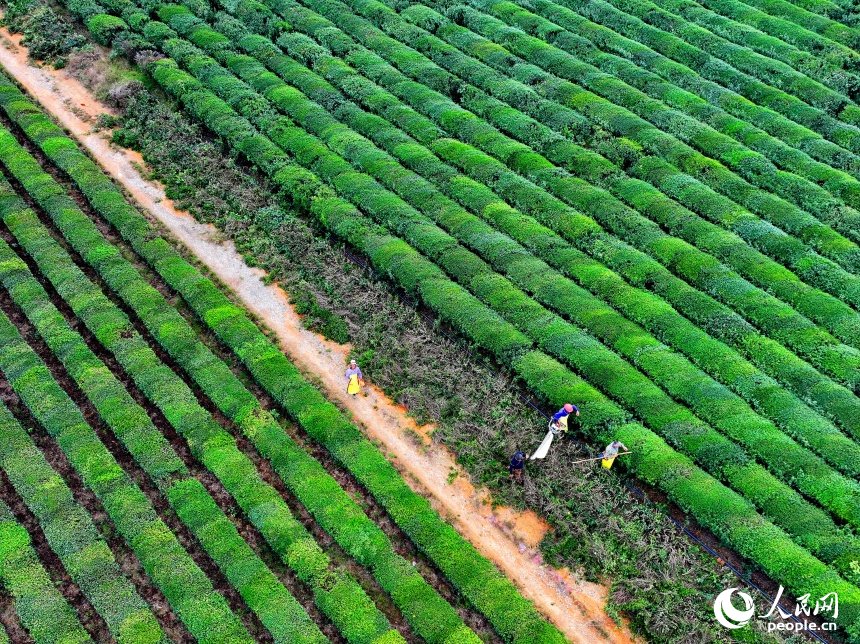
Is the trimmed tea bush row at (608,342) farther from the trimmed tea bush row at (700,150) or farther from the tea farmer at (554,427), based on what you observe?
the trimmed tea bush row at (700,150)

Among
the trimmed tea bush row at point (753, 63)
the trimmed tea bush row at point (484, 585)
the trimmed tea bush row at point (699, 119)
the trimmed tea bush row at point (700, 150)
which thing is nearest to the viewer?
the trimmed tea bush row at point (484, 585)

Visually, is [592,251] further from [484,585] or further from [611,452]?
[484,585]

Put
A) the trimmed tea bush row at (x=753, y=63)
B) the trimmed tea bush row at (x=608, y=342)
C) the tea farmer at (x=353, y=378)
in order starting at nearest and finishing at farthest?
the trimmed tea bush row at (x=608, y=342) → the tea farmer at (x=353, y=378) → the trimmed tea bush row at (x=753, y=63)

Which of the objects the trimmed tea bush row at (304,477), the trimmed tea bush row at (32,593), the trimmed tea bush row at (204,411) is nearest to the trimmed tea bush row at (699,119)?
the trimmed tea bush row at (304,477)

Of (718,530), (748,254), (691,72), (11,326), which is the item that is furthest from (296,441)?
(691,72)

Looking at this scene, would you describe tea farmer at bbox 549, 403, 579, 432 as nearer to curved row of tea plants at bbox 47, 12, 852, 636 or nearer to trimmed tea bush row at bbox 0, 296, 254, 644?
curved row of tea plants at bbox 47, 12, 852, 636

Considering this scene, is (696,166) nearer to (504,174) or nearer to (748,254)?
(748,254)
